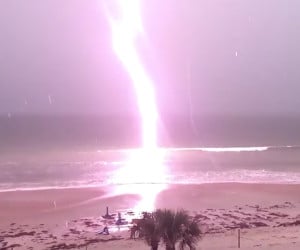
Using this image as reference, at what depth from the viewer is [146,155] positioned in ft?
250

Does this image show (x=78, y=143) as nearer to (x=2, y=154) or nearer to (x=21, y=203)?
(x=2, y=154)

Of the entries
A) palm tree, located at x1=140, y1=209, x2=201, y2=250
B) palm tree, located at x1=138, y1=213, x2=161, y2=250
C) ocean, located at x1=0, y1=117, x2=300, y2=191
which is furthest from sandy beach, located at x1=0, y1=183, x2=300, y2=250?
palm tree, located at x1=138, y1=213, x2=161, y2=250

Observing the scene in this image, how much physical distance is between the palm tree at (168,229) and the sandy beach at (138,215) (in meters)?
6.16

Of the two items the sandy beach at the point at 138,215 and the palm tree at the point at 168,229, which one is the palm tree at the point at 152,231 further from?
the sandy beach at the point at 138,215

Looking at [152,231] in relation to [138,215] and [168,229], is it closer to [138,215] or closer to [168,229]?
[168,229]

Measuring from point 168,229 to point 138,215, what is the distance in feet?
52.3

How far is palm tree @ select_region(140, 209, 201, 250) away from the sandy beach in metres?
6.16

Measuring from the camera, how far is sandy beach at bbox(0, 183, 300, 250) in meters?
24.0

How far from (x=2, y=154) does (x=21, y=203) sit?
4068 centimetres

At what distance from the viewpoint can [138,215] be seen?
3100 cm

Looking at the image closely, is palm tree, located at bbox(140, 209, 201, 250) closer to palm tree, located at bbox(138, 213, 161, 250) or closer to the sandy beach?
palm tree, located at bbox(138, 213, 161, 250)

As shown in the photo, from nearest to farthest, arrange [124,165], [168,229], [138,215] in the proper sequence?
[168,229] < [138,215] < [124,165]

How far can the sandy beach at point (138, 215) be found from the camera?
24.0m

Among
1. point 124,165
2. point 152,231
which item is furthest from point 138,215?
point 124,165
